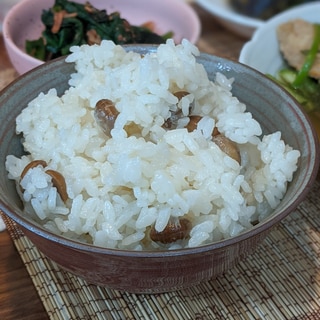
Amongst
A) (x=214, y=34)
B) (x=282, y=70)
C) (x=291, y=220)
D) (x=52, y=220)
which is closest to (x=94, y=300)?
(x=52, y=220)

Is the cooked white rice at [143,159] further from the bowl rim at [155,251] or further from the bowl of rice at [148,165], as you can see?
the bowl rim at [155,251]

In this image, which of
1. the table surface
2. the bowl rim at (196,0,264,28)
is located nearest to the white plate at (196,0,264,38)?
the bowl rim at (196,0,264,28)

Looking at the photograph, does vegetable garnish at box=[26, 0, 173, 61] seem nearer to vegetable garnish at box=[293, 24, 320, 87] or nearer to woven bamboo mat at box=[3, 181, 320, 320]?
vegetable garnish at box=[293, 24, 320, 87]

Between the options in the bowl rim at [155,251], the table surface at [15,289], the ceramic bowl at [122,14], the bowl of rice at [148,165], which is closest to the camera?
the bowl rim at [155,251]

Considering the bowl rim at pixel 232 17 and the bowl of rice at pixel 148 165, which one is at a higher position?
the bowl of rice at pixel 148 165

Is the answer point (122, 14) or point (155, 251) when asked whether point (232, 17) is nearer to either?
point (122, 14)

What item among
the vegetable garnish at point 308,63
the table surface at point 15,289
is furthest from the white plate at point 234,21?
the table surface at point 15,289

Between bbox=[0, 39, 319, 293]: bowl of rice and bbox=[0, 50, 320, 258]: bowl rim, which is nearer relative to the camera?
bbox=[0, 50, 320, 258]: bowl rim
